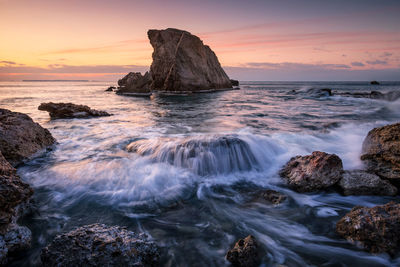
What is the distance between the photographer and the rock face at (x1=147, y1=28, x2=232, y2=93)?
39.2 m

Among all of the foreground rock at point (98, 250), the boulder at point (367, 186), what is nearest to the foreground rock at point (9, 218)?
the foreground rock at point (98, 250)

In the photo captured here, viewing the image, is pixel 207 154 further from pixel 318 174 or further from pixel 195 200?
pixel 318 174

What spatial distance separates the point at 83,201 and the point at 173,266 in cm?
228

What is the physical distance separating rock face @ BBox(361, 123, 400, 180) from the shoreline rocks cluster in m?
34.7

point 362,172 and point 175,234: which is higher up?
point 362,172

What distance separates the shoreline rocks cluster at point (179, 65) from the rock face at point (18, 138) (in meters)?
32.8

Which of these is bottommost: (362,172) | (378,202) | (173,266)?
(173,266)

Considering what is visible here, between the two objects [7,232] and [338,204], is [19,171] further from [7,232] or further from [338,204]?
[338,204]

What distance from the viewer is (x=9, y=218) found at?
8.27ft

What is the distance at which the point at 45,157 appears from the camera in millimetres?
5820

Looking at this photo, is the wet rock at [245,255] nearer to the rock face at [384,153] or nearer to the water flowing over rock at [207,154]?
the water flowing over rock at [207,154]

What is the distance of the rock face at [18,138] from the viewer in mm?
5016

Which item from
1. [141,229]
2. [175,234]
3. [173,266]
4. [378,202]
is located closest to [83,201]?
Result: [141,229]

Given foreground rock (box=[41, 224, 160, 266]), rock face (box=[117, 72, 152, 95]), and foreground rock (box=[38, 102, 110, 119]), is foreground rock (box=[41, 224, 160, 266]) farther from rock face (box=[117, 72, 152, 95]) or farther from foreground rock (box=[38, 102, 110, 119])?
rock face (box=[117, 72, 152, 95])
